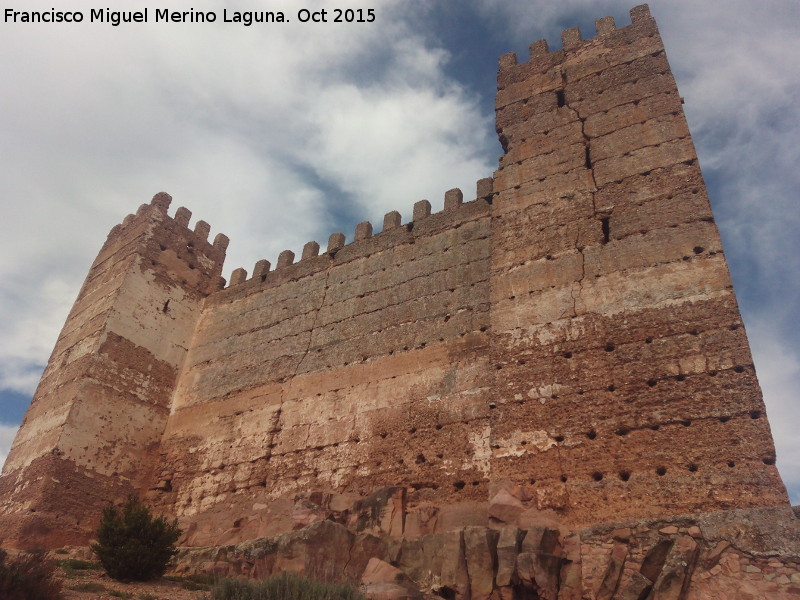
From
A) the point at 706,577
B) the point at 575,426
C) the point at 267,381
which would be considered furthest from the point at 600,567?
the point at 267,381

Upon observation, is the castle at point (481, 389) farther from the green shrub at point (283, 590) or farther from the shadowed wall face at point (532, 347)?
the green shrub at point (283, 590)

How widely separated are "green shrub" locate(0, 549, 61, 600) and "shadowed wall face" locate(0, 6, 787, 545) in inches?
147

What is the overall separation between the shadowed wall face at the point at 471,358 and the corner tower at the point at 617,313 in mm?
28

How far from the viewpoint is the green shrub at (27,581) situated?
18.3 feet

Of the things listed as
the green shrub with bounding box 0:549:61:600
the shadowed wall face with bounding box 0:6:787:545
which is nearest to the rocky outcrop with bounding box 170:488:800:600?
the shadowed wall face with bounding box 0:6:787:545

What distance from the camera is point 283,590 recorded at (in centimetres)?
585

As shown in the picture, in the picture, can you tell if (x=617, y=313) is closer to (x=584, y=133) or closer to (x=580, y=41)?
(x=584, y=133)

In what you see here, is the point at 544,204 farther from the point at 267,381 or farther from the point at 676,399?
the point at 267,381

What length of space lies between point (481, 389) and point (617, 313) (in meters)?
2.10

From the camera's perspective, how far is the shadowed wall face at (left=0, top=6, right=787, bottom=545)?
291 inches

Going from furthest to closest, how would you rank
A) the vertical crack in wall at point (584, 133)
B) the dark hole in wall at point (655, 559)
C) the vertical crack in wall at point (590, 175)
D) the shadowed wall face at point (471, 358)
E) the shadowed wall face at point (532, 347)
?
the vertical crack in wall at point (584, 133), the vertical crack in wall at point (590, 175), the shadowed wall face at point (471, 358), the shadowed wall face at point (532, 347), the dark hole in wall at point (655, 559)

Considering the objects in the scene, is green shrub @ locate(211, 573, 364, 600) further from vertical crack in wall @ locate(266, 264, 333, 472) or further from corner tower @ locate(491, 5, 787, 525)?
vertical crack in wall @ locate(266, 264, 333, 472)

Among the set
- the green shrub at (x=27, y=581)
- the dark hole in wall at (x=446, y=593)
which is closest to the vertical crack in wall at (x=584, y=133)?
the dark hole in wall at (x=446, y=593)

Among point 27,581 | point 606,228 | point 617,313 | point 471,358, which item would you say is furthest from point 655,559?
point 27,581
